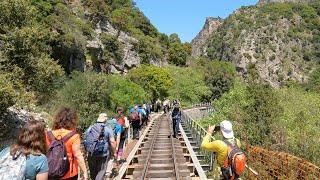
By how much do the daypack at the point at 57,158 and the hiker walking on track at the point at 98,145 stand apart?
1.90m

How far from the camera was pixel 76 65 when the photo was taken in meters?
44.1

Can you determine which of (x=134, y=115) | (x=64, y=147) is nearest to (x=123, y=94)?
(x=134, y=115)

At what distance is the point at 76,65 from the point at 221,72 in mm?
39789

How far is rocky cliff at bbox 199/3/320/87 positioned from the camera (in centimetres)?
12300

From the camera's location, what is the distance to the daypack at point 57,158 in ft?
14.1

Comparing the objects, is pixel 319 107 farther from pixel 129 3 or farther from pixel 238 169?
pixel 129 3

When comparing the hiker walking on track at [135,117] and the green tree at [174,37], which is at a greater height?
the green tree at [174,37]

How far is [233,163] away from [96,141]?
9.91 feet

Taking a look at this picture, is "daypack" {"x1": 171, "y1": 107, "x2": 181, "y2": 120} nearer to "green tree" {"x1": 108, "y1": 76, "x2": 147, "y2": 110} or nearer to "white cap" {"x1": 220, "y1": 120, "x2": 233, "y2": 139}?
"white cap" {"x1": 220, "y1": 120, "x2": 233, "y2": 139}

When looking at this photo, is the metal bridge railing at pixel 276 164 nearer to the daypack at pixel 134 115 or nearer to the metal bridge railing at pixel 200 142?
the metal bridge railing at pixel 200 142

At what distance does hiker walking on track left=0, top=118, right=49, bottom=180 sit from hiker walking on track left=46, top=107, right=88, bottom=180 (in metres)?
0.74

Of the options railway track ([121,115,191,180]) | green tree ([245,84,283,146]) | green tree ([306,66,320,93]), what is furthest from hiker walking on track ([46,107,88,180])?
green tree ([306,66,320,93])

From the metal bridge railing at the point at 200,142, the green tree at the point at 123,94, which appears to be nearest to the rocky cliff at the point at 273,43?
the green tree at the point at 123,94

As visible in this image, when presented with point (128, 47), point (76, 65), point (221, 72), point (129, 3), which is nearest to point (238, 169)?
point (76, 65)
